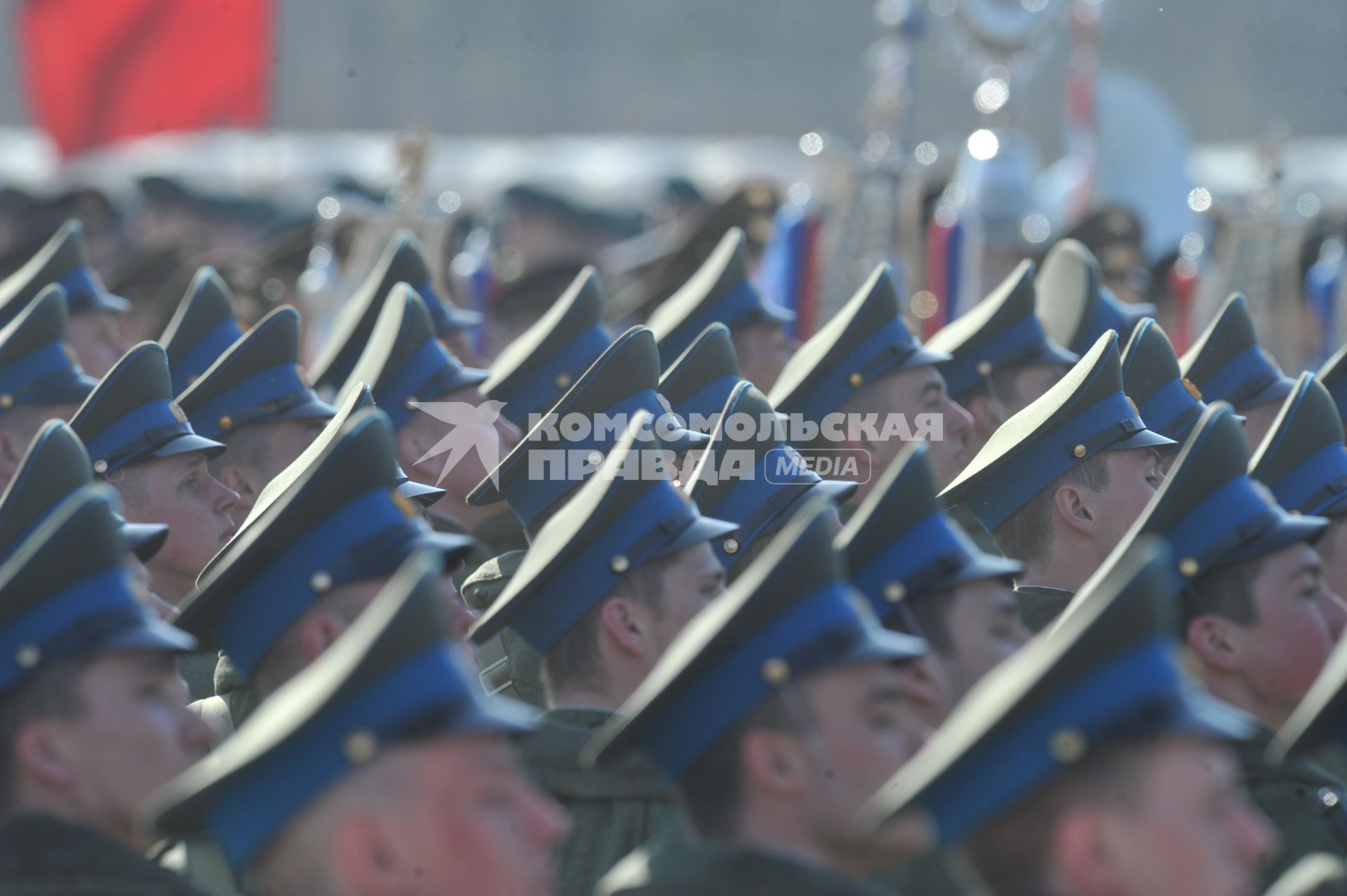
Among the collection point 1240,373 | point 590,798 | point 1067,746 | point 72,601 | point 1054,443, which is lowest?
point 590,798

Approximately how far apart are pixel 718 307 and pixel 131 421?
6.87 ft

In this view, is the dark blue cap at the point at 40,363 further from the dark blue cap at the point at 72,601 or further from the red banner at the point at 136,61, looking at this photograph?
the red banner at the point at 136,61

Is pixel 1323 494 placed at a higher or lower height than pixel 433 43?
higher

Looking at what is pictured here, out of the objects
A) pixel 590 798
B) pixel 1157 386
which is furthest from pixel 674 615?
pixel 1157 386

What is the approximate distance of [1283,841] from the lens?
359 cm

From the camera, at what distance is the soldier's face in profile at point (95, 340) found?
21.0 feet

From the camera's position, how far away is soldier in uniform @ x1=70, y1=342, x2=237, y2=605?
4.59 m

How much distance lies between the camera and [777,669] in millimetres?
2762

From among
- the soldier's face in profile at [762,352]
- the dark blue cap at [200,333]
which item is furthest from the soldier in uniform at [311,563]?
the soldier's face in profile at [762,352]

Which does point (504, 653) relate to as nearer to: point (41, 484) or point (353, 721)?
point (41, 484)

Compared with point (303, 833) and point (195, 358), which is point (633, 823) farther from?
point (195, 358)

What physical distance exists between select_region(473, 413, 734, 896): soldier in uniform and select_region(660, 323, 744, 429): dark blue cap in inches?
58.1

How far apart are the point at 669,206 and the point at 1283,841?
1234 cm

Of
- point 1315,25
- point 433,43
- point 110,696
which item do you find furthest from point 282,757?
point 433,43
